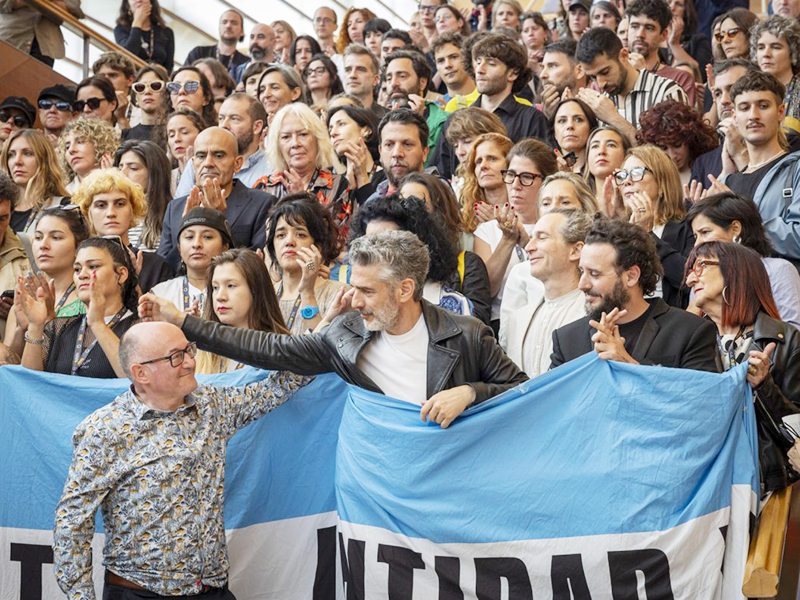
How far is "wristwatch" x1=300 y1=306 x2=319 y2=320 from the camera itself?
6574 millimetres

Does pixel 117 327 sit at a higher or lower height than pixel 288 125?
lower

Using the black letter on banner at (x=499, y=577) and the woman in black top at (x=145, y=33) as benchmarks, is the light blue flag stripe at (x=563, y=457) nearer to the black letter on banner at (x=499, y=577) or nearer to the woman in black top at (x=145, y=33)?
the black letter on banner at (x=499, y=577)

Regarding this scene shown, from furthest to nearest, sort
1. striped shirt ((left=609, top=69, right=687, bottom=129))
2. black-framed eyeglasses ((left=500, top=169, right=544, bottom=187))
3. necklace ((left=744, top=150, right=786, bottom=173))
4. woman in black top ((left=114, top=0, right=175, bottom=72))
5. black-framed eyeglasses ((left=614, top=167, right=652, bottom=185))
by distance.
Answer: woman in black top ((left=114, top=0, right=175, bottom=72)), striped shirt ((left=609, top=69, right=687, bottom=129)), necklace ((left=744, top=150, right=786, bottom=173)), black-framed eyeglasses ((left=500, top=169, right=544, bottom=187)), black-framed eyeglasses ((left=614, top=167, right=652, bottom=185))

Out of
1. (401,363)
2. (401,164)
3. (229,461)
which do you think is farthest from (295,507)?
(401,164)

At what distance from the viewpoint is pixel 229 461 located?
585cm

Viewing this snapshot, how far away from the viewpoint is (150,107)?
35.8 feet

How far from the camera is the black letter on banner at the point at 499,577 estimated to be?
520 centimetres

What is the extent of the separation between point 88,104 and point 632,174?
5.37 meters

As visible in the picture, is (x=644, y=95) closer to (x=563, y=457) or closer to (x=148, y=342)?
(x=563, y=457)

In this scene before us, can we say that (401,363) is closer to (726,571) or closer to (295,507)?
(295,507)

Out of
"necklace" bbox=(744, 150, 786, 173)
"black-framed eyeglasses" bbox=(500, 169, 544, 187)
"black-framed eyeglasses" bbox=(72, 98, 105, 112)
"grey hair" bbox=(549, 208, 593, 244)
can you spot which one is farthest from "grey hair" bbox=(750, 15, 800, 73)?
"black-framed eyeglasses" bbox=(72, 98, 105, 112)

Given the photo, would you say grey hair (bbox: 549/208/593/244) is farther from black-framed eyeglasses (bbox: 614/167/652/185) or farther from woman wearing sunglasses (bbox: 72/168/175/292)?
woman wearing sunglasses (bbox: 72/168/175/292)

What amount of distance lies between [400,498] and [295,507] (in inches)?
24.9

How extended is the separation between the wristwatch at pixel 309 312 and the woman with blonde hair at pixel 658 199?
6.16 feet
